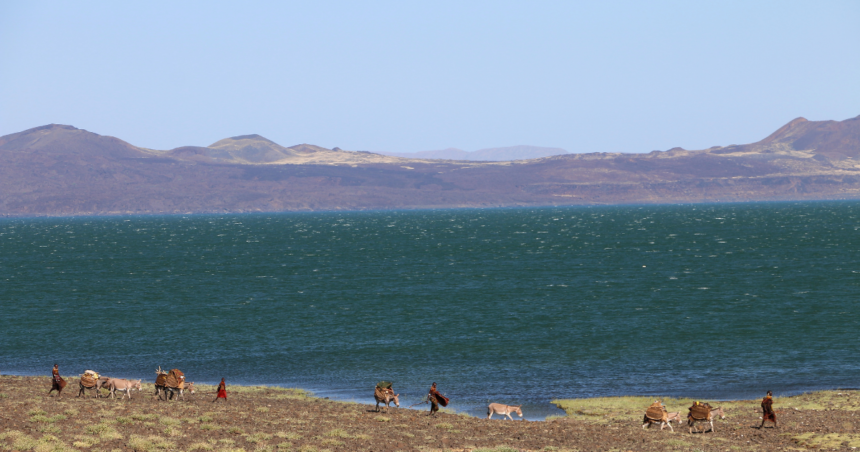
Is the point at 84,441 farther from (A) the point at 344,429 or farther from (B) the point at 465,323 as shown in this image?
(B) the point at 465,323

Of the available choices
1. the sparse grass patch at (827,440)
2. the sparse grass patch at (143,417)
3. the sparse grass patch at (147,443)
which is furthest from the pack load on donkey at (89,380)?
the sparse grass patch at (827,440)

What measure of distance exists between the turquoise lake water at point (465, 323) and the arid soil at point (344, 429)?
5.52 metres

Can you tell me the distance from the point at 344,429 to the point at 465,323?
31.7 metres

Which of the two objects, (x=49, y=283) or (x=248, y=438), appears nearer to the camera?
(x=248, y=438)

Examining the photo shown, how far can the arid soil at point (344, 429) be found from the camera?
26250 mm

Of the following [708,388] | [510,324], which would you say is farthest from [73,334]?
[708,388]

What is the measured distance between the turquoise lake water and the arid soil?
552 cm

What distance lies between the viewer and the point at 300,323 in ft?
200

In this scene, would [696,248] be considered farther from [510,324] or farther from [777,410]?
[777,410]

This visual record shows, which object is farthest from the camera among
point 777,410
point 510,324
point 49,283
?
point 49,283

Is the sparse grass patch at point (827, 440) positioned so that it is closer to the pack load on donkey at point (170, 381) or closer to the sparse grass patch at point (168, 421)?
the sparse grass patch at point (168, 421)

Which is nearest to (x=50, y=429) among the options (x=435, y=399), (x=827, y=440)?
(x=435, y=399)

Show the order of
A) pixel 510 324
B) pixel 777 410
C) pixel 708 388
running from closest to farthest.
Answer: pixel 777 410 → pixel 708 388 → pixel 510 324

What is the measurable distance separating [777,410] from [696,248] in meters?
96.9
